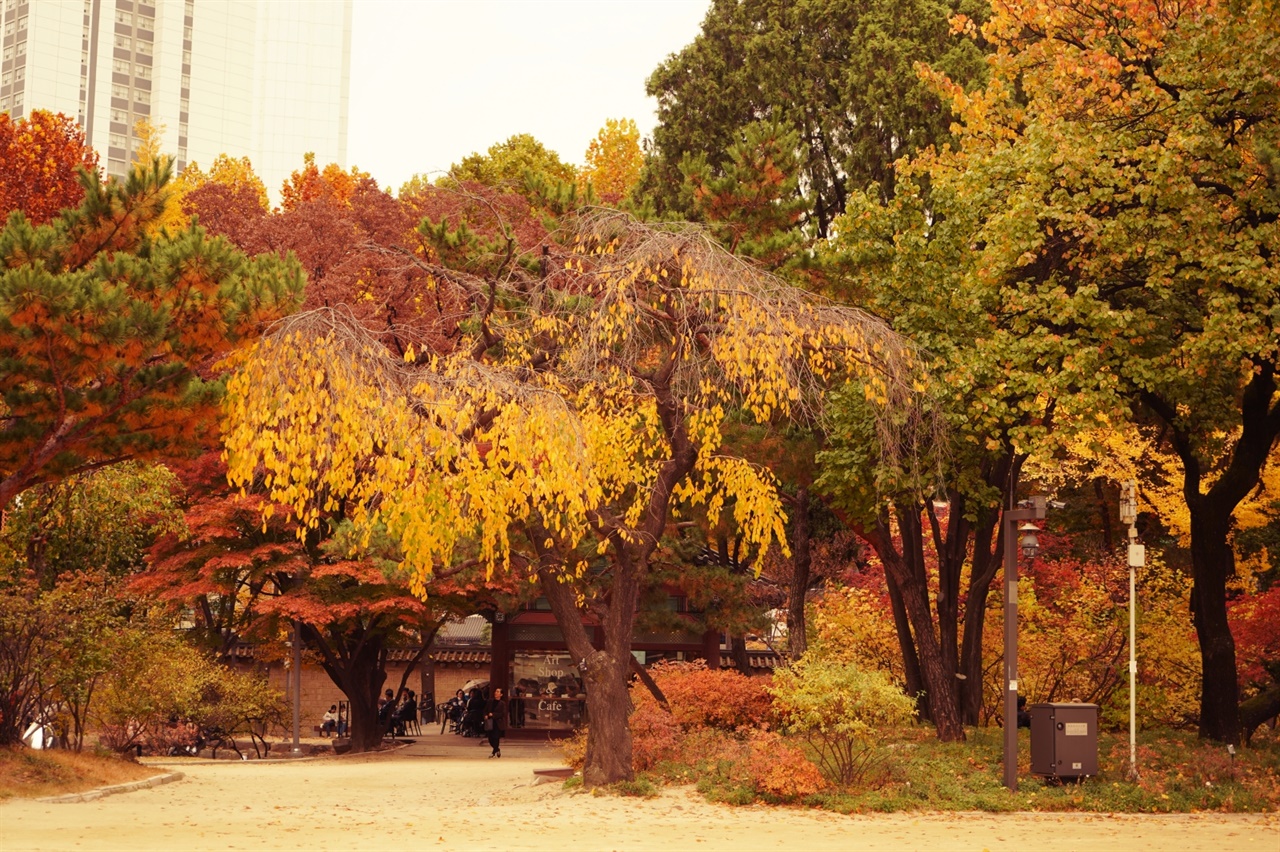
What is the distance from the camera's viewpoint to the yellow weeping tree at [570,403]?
13.8 metres

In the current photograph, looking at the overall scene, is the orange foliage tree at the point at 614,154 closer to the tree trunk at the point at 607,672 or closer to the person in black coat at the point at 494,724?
the person in black coat at the point at 494,724

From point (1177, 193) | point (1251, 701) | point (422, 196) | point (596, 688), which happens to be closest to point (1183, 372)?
point (1177, 193)

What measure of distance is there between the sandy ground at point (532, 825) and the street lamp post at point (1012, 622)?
125 cm

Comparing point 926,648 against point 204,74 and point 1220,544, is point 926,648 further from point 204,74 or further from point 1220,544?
point 204,74

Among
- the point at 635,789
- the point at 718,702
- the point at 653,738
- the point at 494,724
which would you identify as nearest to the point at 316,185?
the point at 494,724

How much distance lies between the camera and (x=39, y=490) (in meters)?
22.5

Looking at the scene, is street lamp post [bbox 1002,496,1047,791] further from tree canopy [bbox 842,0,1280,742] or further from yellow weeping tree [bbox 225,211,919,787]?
yellow weeping tree [bbox 225,211,919,787]

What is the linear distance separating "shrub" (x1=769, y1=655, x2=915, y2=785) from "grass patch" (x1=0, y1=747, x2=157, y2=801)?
9.37m

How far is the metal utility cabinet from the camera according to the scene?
16453 millimetres

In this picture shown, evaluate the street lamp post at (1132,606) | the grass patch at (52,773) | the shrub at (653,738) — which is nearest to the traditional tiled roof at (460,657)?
the grass patch at (52,773)

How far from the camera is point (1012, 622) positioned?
1684 cm

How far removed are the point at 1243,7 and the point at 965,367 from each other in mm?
5347

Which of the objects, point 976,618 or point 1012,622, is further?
point 976,618

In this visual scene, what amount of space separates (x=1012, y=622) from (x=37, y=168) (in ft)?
90.3
